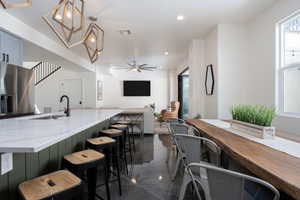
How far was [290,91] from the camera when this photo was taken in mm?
2660

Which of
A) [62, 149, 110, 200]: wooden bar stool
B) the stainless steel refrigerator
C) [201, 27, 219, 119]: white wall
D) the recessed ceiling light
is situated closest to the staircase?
the stainless steel refrigerator

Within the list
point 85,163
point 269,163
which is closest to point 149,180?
point 85,163

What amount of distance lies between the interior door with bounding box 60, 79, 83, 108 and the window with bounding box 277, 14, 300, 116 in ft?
21.8

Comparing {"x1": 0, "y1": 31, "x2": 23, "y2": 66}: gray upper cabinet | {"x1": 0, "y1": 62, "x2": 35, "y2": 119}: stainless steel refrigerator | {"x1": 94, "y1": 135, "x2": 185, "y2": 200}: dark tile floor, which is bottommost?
{"x1": 94, "y1": 135, "x2": 185, "y2": 200}: dark tile floor

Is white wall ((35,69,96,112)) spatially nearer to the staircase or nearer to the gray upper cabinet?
the staircase

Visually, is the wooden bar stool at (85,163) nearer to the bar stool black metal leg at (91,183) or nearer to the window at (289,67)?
the bar stool black metal leg at (91,183)

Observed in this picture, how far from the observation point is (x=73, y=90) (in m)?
7.31

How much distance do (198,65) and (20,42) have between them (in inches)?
151

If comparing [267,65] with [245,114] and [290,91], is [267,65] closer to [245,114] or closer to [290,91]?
[290,91]

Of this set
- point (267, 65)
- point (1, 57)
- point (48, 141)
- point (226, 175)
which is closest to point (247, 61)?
point (267, 65)

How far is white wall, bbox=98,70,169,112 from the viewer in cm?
948

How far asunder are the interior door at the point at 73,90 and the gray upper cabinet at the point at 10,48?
3910 mm

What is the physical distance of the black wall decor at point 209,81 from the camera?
374 cm

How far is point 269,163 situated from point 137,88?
28.3 ft
